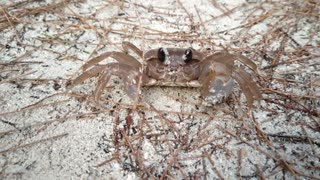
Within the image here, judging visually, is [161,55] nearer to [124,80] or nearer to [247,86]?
[124,80]

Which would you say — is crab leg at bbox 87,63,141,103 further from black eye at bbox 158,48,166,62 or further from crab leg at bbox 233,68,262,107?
crab leg at bbox 233,68,262,107

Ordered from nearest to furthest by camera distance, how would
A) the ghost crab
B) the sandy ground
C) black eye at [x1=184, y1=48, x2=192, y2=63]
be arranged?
1. the sandy ground
2. the ghost crab
3. black eye at [x1=184, y1=48, x2=192, y2=63]

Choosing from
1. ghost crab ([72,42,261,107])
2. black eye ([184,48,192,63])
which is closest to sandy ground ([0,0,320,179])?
ghost crab ([72,42,261,107])

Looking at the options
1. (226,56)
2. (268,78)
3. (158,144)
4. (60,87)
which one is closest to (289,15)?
(268,78)

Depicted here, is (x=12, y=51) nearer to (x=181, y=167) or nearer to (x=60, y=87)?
(x=60, y=87)

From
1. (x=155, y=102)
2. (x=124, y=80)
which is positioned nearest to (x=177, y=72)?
(x=155, y=102)

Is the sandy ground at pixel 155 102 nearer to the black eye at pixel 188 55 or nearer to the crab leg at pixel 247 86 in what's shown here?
the crab leg at pixel 247 86
